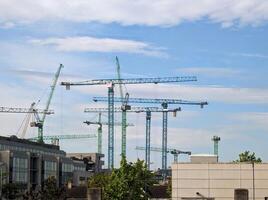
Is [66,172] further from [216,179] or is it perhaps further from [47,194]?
[216,179]

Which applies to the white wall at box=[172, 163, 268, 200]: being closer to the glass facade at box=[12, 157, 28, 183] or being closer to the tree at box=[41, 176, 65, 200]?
the tree at box=[41, 176, 65, 200]

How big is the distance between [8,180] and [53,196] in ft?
167

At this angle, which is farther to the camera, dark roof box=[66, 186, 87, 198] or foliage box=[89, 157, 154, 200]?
dark roof box=[66, 186, 87, 198]

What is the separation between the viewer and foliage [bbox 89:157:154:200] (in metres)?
79.1

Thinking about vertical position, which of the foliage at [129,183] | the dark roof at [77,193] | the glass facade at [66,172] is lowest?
the dark roof at [77,193]

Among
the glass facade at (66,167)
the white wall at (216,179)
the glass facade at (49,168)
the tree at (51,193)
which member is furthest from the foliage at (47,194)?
the glass facade at (66,167)

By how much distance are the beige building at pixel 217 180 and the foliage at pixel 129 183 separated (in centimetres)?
1545

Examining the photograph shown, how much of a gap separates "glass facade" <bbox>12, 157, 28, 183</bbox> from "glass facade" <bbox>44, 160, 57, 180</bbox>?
38.8ft

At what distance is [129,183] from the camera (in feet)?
266

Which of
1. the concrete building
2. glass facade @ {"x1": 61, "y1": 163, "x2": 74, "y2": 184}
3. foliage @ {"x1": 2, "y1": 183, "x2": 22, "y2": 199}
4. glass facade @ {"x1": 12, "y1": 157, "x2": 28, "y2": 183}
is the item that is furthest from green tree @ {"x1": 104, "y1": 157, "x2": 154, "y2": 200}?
glass facade @ {"x1": 61, "y1": 163, "x2": 74, "y2": 184}

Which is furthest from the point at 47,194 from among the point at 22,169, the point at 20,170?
the point at 22,169

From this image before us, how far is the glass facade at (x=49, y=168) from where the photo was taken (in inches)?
6871

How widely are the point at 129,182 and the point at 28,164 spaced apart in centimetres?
8601

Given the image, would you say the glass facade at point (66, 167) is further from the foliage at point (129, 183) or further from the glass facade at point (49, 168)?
the foliage at point (129, 183)
